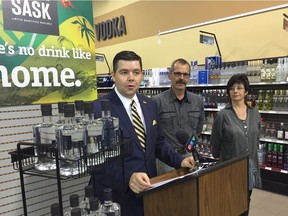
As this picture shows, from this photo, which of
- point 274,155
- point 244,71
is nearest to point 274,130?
point 274,155

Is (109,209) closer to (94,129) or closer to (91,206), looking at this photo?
(91,206)

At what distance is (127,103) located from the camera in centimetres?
156

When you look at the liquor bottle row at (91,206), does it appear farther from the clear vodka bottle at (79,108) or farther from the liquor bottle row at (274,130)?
the liquor bottle row at (274,130)

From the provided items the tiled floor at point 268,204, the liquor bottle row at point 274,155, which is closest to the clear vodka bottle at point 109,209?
the tiled floor at point 268,204

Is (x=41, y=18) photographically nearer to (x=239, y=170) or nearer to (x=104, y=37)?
(x=239, y=170)

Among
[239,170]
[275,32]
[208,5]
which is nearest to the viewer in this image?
[239,170]

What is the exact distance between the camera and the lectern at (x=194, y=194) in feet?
3.72

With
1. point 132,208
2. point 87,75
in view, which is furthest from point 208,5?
point 132,208

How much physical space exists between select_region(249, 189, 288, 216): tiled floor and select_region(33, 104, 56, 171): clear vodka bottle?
332 centimetres

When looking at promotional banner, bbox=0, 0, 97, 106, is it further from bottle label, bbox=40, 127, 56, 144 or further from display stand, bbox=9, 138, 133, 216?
bottle label, bbox=40, 127, 56, 144

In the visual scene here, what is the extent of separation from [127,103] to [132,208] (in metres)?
0.60

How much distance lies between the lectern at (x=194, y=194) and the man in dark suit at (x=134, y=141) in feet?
0.57

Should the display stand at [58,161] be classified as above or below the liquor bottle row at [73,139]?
below

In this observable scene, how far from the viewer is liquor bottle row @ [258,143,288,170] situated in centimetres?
418
